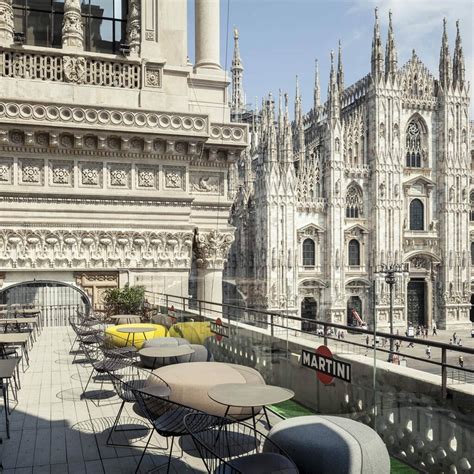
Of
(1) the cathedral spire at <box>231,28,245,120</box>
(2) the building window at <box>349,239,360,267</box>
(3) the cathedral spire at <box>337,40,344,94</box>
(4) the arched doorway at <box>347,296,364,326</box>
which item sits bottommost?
(4) the arched doorway at <box>347,296,364,326</box>

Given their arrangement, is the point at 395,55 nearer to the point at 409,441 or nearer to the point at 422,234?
the point at 422,234

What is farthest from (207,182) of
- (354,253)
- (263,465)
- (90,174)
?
(354,253)

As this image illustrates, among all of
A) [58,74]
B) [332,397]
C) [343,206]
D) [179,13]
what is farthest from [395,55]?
[332,397]

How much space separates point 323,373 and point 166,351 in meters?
2.66

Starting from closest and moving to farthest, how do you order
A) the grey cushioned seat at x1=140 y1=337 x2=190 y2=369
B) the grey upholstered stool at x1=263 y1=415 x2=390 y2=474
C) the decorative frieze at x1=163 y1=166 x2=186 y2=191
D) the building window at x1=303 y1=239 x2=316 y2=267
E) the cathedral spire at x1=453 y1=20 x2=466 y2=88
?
the grey upholstered stool at x1=263 y1=415 x2=390 y2=474, the grey cushioned seat at x1=140 y1=337 x2=190 y2=369, the decorative frieze at x1=163 y1=166 x2=186 y2=191, the building window at x1=303 y1=239 x2=316 y2=267, the cathedral spire at x1=453 y1=20 x2=466 y2=88

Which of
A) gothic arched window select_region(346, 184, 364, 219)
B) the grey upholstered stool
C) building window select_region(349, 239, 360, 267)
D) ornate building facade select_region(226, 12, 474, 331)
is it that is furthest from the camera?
gothic arched window select_region(346, 184, 364, 219)

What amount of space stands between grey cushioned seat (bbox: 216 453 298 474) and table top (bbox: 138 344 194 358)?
3807 millimetres

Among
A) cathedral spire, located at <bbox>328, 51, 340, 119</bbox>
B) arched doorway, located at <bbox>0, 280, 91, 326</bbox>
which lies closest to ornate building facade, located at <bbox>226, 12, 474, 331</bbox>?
cathedral spire, located at <bbox>328, 51, 340, 119</bbox>

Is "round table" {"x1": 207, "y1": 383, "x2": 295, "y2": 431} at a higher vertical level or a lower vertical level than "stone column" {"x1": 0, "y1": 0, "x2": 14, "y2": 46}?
lower

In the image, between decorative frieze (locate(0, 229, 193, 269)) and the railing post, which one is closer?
the railing post

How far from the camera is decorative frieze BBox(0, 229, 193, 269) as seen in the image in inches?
618

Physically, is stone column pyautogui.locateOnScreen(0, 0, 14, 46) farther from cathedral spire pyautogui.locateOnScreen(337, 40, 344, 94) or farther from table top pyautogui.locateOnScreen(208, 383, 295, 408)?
cathedral spire pyautogui.locateOnScreen(337, 40, 344, 94)

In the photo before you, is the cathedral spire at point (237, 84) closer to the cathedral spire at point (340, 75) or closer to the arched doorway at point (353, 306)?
the cathedral spire at point (340, 75)

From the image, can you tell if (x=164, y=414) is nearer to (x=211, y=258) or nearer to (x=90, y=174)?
(x=90, y=174)
